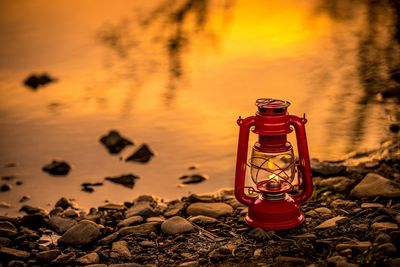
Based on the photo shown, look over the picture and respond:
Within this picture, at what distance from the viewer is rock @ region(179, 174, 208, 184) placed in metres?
6.46

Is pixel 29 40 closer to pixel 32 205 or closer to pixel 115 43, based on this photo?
pixel 115 43

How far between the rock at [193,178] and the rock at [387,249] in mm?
2198

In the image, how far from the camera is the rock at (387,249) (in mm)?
4477

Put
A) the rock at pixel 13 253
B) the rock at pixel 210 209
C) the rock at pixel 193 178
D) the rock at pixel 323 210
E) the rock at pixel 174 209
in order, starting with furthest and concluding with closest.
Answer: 1. the rock at pixel 193 178
2. the rock at pixel 174 209
3. the rock at pixel 210 209
4. the rock at pixel 323 210
5. the rock at pixel 13 253

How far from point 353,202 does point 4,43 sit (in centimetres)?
641

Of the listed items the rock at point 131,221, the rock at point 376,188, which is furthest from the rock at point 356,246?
the rock at point 131,221

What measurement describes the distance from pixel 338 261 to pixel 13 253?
198 centimetres

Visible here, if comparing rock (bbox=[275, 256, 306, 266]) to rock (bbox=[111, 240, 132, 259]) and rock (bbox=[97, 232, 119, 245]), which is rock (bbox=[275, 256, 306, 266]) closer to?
rock (bbox=[111, 240, 132, 259])

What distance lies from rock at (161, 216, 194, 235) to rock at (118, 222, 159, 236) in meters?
0.07

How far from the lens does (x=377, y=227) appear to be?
4.94m

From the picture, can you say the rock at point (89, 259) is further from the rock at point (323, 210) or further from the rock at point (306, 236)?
the rock at point (323, 210)

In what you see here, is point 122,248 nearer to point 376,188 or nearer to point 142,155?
point 376,188

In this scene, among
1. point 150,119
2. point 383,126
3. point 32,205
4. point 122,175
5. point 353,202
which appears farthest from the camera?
point 150,119

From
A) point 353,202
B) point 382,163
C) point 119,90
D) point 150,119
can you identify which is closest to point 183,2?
point 119,90
